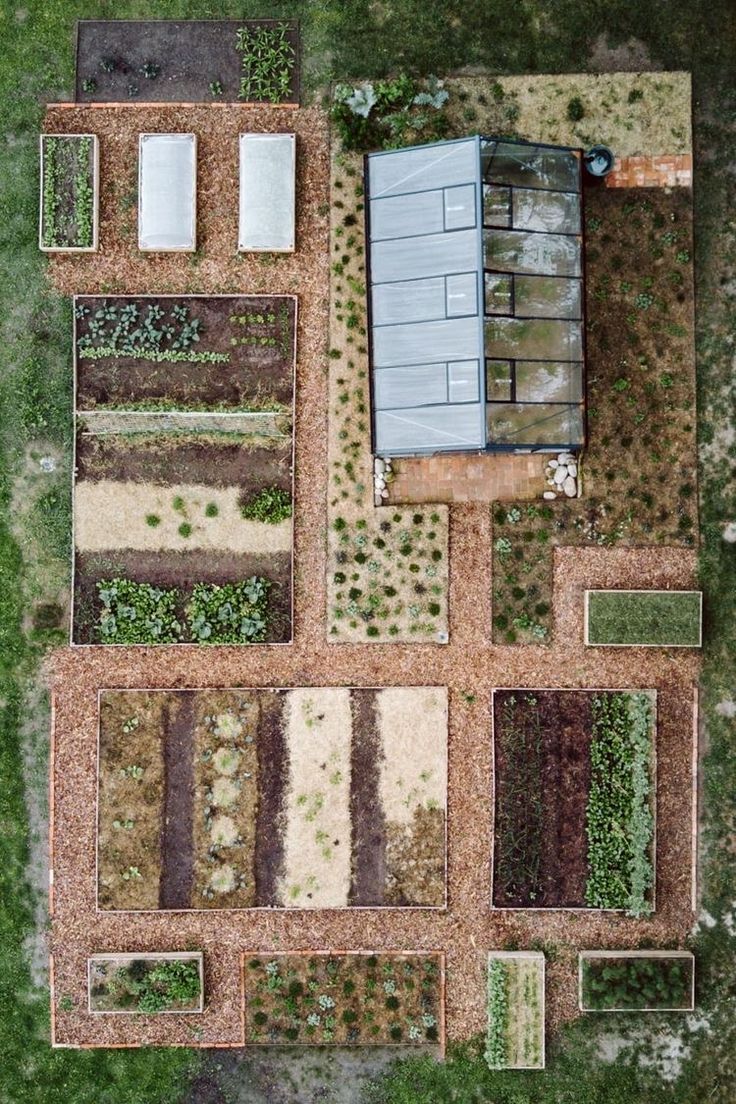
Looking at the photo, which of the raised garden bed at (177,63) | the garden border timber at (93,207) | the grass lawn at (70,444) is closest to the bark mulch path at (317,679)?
the garden border timber at (93,207)

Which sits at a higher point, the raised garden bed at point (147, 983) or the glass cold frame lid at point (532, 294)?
the glass cold frame lid at point (532, 294)

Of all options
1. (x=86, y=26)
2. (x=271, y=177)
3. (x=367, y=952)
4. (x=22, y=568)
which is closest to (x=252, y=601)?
(x=22, y=568)

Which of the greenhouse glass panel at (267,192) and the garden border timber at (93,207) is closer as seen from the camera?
the greenhouse glass panel at (267,192)

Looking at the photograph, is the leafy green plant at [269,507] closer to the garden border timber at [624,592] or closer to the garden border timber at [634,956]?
the garden border timber at [624,592]

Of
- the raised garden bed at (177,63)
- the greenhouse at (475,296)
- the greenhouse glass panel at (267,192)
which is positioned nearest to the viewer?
the greenhouse at (475,296)

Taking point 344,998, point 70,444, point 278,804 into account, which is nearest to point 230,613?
point 278,804

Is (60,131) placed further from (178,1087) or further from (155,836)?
(178,1087)
